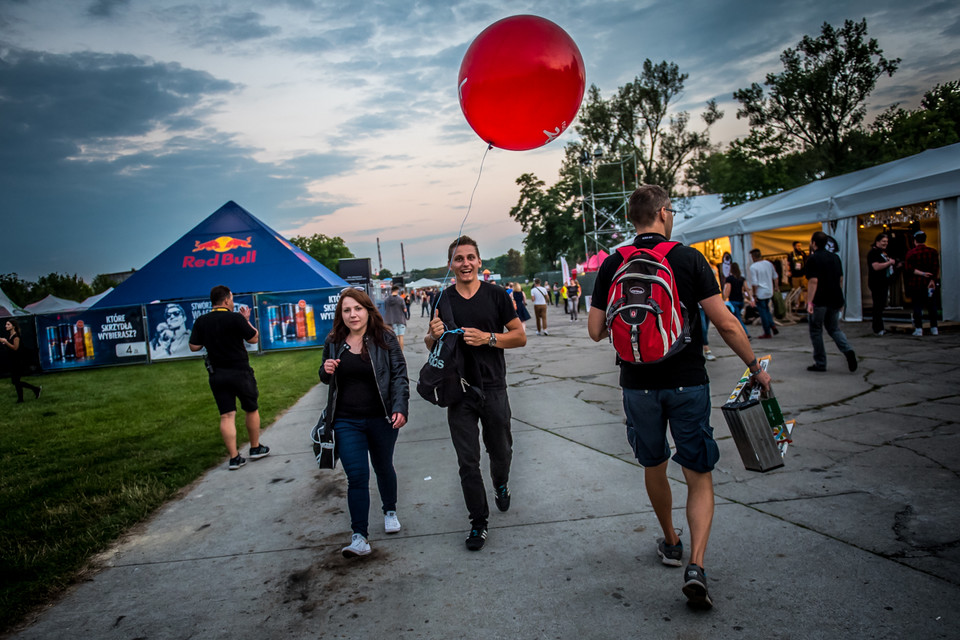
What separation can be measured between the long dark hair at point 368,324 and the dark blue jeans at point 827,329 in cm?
611

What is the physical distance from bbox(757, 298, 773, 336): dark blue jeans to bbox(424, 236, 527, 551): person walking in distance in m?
9.61

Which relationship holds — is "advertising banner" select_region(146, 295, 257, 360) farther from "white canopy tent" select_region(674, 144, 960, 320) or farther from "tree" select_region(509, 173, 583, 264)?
"tree" select_region(509, 173, 583, 264)

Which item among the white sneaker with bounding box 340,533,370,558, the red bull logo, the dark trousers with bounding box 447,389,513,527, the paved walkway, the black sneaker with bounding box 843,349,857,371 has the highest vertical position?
the red bull logo

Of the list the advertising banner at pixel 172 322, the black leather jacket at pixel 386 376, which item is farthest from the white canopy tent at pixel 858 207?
the advertising banner at pixel 172 322

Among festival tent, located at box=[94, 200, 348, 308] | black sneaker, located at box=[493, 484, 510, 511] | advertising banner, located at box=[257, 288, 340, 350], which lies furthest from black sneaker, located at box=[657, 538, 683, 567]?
festival tent, located at box=[94, 200, 348, 308]

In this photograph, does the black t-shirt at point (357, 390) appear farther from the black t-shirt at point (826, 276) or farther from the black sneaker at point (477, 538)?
the black t-shirt at point (826, 276)

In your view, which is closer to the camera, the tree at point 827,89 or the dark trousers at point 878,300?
the dark trousers at point 878,300

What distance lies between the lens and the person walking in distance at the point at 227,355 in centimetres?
542

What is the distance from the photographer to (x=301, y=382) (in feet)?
36.9

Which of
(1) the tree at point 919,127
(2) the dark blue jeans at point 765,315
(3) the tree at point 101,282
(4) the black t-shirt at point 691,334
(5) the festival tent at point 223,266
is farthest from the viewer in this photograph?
(3) the tree at point 101,282

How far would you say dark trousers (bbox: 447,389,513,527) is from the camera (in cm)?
341

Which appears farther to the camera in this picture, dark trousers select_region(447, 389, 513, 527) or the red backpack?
dark trousers select_region(447, 389, 513, 527)

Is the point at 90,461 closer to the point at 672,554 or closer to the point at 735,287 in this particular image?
the point at 672,554

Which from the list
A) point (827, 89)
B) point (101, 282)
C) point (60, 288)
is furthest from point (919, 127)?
point (101, 282)
